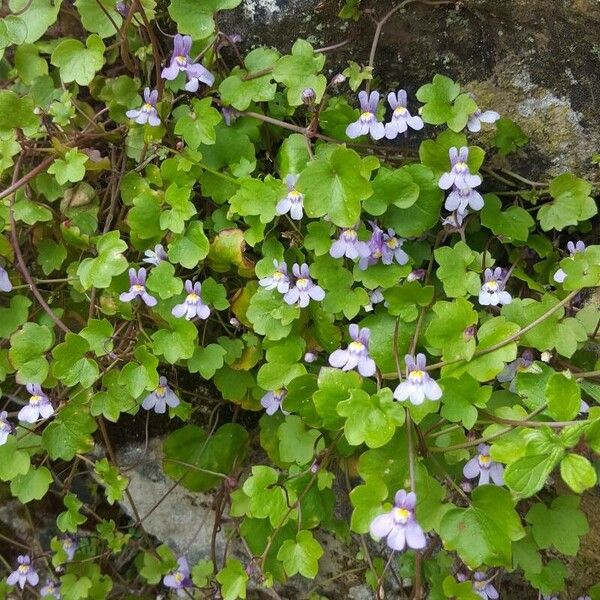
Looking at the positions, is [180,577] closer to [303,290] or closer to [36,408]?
[36,408]

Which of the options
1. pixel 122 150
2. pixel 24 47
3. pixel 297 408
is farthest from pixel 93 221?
A: pixel 297 408

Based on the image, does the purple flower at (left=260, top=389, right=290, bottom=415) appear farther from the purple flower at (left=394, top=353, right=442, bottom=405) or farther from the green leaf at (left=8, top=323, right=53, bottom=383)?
the green leaf at (left=8, top=323, right=53, bottom=383)

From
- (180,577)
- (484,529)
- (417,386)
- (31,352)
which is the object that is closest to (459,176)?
(417,386)

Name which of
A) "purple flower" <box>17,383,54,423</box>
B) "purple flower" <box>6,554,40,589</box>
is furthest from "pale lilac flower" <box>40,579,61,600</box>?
"purple flower" <box>17,383,54,423</box>

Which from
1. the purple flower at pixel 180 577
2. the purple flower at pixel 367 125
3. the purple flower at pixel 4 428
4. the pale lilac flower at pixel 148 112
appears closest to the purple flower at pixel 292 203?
the purple flower at pixel 367 125

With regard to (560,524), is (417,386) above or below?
above

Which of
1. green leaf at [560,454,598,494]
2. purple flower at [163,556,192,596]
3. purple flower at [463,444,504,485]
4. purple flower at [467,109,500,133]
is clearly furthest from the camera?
purple flower at [163,556,192,596]
